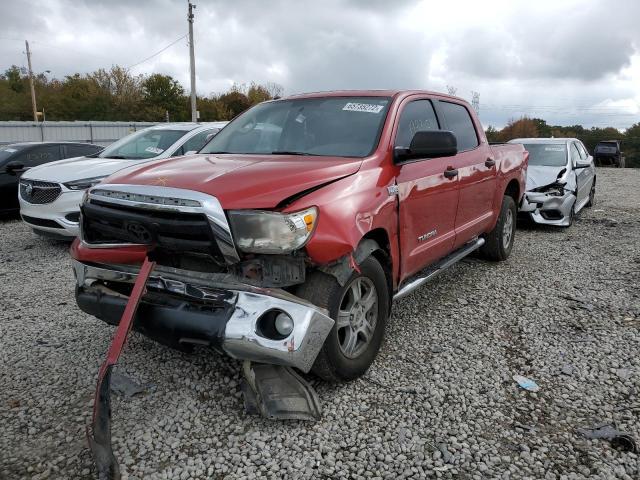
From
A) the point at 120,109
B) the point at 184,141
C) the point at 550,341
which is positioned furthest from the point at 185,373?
the point at 120,109

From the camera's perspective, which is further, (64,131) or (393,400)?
(64,131)

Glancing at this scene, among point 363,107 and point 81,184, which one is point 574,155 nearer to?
point 363,107

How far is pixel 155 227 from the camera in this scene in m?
2.79

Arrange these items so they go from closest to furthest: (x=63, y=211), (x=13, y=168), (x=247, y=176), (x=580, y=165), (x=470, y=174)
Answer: (x=247, y=176)
(x=470, y=174)
(x=63, y=211)
(x=13, y=168)
(x=580, y=165)

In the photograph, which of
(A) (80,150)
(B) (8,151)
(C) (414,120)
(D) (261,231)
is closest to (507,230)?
(C) (414,120)

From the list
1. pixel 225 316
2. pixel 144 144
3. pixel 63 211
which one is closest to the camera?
pixel 225 316

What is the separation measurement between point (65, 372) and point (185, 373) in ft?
2.68

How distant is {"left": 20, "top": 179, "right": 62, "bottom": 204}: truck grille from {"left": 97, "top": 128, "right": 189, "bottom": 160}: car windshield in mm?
1093

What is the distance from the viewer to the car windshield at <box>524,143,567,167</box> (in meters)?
9.48

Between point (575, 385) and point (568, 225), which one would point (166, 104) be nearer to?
point (568, 225)

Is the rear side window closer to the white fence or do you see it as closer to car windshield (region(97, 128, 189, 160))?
car windshield (region(97, 128, 189, 160))

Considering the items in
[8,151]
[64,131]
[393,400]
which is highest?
[8,151]

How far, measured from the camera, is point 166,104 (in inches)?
2152

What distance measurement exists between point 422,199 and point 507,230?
2969 mm
